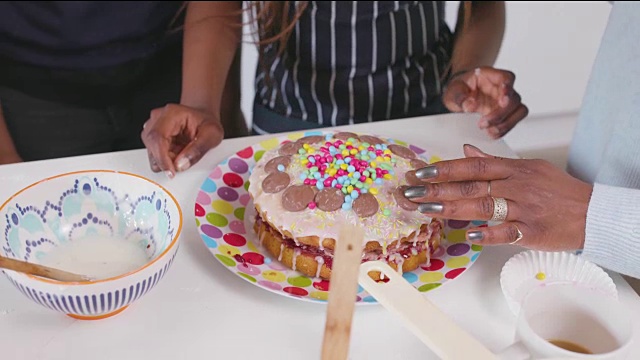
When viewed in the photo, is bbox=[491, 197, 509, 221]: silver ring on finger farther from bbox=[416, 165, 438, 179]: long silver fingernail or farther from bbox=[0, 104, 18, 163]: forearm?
bbox=[0, 104, 18, 163]: forearm

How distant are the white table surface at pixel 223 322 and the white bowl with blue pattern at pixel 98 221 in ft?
0.12

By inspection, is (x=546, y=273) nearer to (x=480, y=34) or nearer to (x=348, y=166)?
(x=348, y=166)

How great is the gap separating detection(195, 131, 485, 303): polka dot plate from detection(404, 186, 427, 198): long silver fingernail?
0.10m

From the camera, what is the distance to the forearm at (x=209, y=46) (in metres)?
1.24

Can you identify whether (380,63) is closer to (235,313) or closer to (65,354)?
(235,313)

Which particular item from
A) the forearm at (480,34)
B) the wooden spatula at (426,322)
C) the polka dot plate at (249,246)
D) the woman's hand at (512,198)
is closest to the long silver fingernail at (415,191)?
the woman's hand at (512,198)

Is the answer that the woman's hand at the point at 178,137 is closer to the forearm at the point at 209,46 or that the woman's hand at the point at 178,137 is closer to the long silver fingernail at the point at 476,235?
the forearm at the point at 209,46

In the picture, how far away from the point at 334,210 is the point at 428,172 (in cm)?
13

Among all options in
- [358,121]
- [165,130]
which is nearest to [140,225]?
[165,130]

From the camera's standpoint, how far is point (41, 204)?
2.64 feet

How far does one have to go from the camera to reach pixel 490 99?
1.14m

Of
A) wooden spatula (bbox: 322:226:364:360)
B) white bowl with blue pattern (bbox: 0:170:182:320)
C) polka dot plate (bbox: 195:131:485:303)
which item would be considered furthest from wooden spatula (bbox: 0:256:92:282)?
wooden spatula (bbox: 322:226:364:360)

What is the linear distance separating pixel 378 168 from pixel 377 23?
20.1 inches

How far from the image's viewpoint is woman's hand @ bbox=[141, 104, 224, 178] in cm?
101
